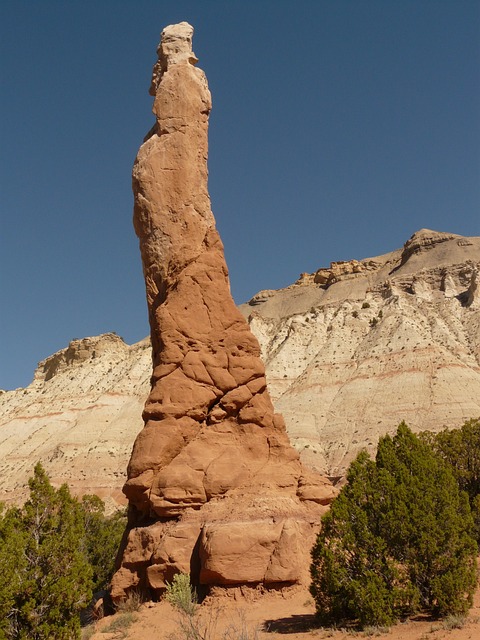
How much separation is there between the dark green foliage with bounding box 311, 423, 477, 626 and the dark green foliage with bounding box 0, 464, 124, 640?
489 centimetres

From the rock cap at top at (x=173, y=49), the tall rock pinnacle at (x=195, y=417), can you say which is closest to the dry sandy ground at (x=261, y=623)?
the tall rock pinnacle at (x=195, y=417)

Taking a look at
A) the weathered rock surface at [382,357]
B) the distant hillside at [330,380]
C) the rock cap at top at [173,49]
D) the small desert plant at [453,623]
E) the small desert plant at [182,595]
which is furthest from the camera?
the distant hillside at [330,380]

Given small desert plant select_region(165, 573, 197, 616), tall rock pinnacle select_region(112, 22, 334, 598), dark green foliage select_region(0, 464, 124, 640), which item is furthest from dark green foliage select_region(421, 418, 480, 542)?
dark green foliage select_region(0, 464, 124, 640)

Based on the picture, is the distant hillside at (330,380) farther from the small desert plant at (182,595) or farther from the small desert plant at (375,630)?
the small desert plant at (375,630)

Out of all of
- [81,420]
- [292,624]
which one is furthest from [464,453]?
[81,420]

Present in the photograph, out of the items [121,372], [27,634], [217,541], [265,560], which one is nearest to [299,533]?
[265,560]

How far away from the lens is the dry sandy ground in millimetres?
11469

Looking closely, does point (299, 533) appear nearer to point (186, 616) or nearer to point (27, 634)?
point (186, 616)

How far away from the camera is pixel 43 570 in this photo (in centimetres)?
1285

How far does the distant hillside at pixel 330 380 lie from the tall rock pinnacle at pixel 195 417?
2617 centimetres

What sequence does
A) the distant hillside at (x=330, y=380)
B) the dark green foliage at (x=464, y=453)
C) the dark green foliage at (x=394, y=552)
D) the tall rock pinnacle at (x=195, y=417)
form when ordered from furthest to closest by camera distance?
the distant hillside at (x=330, y=380) < the dark green foliage at (x=464, y=453) < the tall rock pinnacle at (x=195, y=417) < the dark green foliage at (x=394, y=552)

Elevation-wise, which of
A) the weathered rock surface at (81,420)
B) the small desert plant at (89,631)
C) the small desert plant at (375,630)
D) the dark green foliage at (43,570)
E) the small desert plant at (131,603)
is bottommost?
the small desert plant at (375,630)

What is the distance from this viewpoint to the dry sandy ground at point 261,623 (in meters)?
11.5

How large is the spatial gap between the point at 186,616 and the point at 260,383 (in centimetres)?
658
